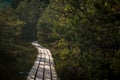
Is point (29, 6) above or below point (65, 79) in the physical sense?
above

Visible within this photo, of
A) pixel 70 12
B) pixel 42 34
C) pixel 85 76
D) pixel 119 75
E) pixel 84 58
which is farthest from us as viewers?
pixel 42 34

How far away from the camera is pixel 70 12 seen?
17.5 metres

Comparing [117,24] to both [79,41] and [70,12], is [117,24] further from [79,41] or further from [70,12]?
[70,12]

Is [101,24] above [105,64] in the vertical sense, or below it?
above

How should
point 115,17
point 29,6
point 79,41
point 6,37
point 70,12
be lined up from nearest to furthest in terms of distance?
1. point 115,17
2. point 79,41
3. point 70,12
4. point 6,37
5. point 29,6

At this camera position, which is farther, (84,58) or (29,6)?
(29,6)

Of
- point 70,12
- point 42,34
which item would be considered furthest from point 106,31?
point 42,34

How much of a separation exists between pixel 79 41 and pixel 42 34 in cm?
3203

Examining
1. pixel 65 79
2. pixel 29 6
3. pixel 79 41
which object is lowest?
pixel 65 79

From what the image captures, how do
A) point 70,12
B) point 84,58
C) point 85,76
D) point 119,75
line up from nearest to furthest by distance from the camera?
point 119,75 → point 84,58 → point 85,76 → point 70,12

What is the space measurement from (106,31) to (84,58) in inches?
55.9

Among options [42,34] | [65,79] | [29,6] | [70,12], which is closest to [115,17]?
[65,79]

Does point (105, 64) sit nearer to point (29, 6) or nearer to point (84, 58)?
point (84, 58)

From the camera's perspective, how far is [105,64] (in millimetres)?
8609
